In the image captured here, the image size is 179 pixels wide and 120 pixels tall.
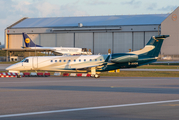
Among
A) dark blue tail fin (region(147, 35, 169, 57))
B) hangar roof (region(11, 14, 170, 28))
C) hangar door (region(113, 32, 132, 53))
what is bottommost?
dark blue tail fin (region(147, 35, 169, 57))

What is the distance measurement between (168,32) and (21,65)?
200 feet

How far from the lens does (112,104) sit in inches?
483

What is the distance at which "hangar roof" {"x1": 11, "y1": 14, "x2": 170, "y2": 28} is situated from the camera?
303 feet

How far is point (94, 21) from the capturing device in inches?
3836

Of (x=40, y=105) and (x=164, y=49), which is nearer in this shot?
(x=40, y=105)

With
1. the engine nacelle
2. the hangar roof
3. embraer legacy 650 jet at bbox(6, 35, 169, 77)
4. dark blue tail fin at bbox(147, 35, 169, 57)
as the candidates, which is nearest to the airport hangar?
the hangar roof

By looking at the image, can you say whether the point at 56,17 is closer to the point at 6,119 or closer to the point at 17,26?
the point at 17,26

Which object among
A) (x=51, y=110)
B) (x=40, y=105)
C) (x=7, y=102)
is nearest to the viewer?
(x=51, y=110)

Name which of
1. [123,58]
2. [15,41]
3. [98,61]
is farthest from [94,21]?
[123,58]

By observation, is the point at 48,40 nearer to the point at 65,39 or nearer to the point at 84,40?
the point at 65,39

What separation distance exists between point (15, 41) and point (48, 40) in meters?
12.9

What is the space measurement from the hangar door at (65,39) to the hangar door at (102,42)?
883 cm

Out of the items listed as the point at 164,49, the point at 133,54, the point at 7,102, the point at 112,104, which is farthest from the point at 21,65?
the point at 164,49

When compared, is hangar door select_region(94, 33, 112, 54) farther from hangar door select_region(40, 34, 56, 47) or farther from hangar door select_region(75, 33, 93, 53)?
hangar door select_region(40, 34, 56, 47)
